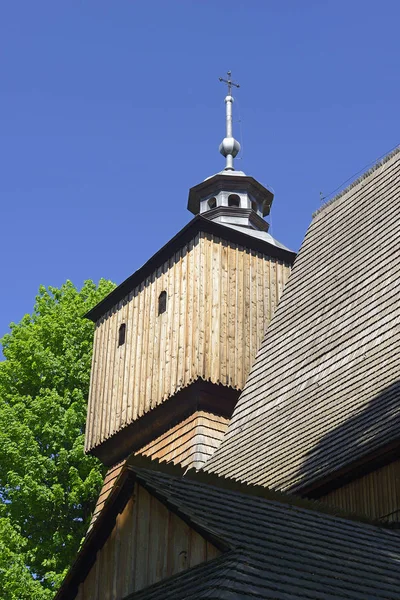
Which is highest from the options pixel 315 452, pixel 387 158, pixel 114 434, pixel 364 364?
pixel 387 158

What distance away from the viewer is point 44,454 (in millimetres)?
23141

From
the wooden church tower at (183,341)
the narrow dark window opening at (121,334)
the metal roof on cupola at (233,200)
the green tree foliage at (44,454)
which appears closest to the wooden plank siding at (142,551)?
the wooden church tower at (183,341)

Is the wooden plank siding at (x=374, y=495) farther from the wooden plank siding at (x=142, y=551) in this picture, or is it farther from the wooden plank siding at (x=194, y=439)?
the wooden plank siding at (x=194, y=439)

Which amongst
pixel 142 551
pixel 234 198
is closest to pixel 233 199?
pixel 234 198

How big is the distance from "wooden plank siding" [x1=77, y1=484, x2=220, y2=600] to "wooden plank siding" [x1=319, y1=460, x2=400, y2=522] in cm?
331

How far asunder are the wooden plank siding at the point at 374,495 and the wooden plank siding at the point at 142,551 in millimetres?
3311

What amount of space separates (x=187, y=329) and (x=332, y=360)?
469cm

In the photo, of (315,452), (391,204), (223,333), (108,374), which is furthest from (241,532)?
(108,374)

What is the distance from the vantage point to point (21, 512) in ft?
72.9

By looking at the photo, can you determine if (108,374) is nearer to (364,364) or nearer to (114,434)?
(114,434)

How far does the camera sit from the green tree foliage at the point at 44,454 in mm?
20947

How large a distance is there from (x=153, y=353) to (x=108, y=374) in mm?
1728

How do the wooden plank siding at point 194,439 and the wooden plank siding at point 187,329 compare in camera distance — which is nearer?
the wooden plank siding at point 194,439

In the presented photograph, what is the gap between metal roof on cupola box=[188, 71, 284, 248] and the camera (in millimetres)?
22672
